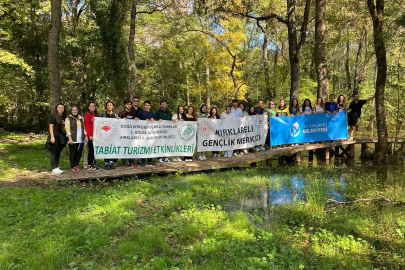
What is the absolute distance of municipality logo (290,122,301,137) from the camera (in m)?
11.3

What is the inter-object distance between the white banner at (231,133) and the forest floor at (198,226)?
107 inches

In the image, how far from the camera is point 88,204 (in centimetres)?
516

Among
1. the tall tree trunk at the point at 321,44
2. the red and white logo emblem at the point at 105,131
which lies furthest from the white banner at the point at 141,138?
the tall tree trunk at the point at 321,44

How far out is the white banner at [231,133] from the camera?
9.45 meters

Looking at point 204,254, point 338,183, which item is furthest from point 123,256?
point 338,183

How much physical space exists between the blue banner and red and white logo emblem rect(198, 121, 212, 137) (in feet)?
9.43

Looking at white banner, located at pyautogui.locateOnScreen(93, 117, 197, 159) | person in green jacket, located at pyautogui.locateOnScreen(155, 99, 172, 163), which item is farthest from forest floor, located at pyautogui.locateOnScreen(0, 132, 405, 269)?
person in green jacket, located at pyautogui.locateOnScreen(155, 99, 172, 163)

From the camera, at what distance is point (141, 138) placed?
27.0 feet

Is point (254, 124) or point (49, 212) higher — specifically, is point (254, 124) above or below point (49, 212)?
above

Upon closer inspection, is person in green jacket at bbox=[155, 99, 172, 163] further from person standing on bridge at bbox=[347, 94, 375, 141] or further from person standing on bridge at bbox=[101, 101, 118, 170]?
person standing on bridge at bbox=[347, 94, 375, 141]

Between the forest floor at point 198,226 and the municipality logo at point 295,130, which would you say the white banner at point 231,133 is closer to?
the municipality logo at point 295,130

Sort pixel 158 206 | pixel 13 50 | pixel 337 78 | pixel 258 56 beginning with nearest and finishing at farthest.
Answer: pixel 158 206, pixel 13 50, pixel 337 78, pixel 258 56

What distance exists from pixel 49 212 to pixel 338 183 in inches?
263

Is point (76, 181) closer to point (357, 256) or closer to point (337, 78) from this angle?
point (357, 256)
